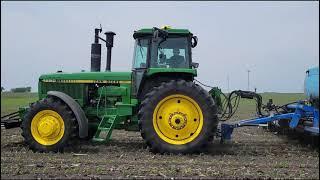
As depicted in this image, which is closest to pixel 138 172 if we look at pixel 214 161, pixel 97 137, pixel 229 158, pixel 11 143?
pixel 214 161

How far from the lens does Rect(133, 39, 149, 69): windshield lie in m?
10.1

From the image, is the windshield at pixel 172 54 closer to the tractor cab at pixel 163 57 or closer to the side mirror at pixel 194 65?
the tractor cab at pixel 163 57

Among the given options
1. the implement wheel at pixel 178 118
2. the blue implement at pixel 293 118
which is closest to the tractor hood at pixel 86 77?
the implement wheel at pixel 178 118

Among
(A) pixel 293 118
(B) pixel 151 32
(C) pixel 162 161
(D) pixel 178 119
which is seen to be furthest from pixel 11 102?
(C) pixel 162 161

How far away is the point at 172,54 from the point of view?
996 cm

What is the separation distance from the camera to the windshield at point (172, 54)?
9930 mm

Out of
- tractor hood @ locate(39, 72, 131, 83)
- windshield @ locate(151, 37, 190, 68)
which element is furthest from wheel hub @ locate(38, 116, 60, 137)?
windshield @ locate(151, 37, 190, 68)

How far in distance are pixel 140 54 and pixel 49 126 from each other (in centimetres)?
245

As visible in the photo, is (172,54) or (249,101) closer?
(172,54)

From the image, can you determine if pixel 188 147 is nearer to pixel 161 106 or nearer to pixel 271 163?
pixel 161 106

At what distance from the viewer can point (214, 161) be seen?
8.32 meters

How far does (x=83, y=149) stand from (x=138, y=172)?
127 inches

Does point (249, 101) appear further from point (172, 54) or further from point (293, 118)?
point (172, 54)

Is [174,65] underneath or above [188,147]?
above
